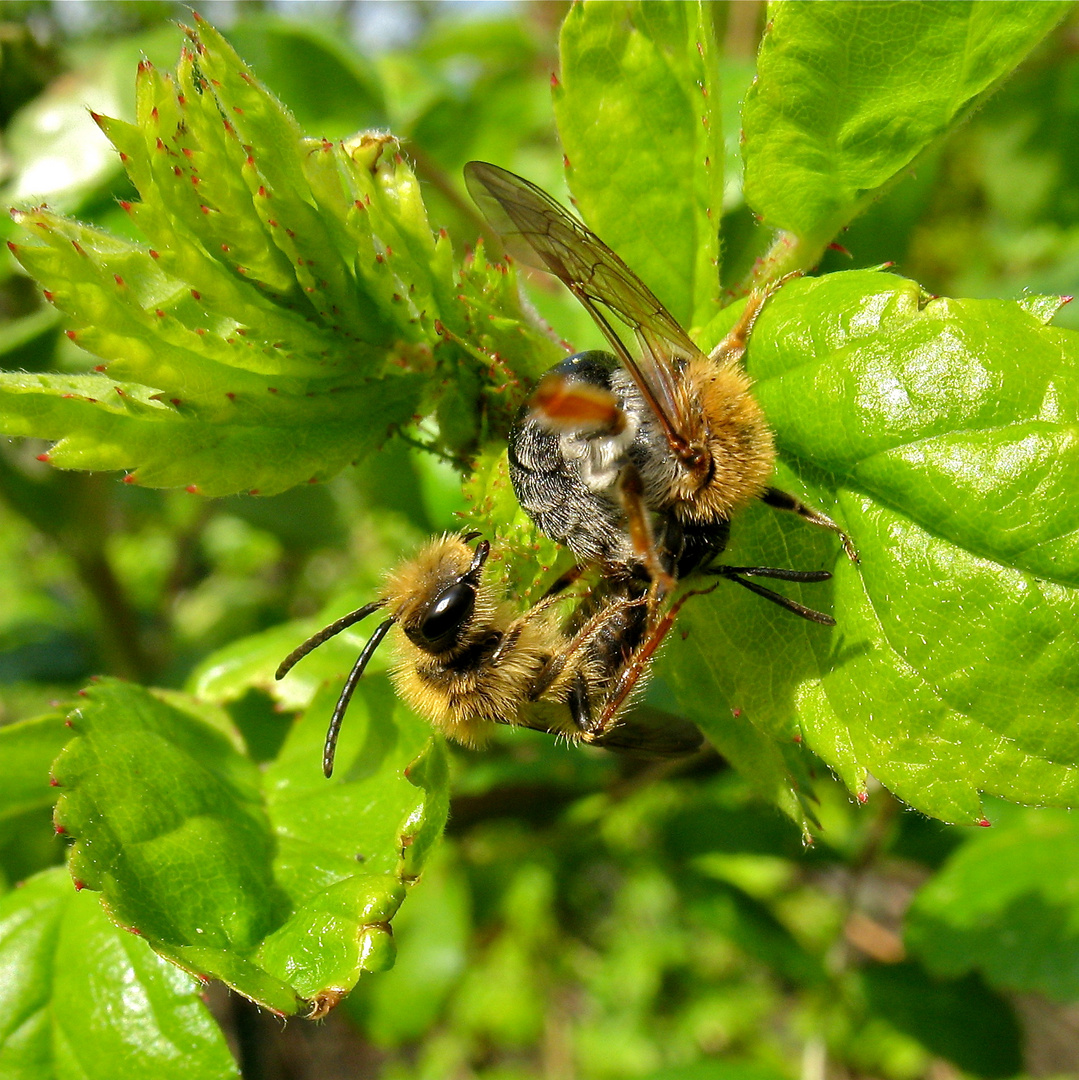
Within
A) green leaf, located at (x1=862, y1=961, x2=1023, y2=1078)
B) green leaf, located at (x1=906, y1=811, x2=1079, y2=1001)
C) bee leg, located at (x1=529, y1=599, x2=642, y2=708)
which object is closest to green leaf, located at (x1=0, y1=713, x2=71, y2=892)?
bee leg, located at (x1=529, y1=599, x2=642, y2=708)

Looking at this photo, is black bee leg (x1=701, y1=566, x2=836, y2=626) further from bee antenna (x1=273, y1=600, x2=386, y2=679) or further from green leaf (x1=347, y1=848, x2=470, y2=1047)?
green leaf (x1=347, y1=848, x2=470, y2=1047)

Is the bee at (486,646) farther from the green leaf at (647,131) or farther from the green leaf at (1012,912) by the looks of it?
the green leaf at (1012,912)

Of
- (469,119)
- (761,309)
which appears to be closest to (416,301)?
(761,309)

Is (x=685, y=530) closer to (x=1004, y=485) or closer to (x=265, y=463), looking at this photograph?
(x=1004, y=485)

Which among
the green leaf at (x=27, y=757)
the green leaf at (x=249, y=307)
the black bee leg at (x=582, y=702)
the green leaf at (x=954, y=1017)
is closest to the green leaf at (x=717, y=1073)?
the green leaf at (x=954, y=1017)

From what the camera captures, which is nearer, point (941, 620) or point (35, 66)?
point (941, 620)

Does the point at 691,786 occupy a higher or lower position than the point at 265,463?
lower
